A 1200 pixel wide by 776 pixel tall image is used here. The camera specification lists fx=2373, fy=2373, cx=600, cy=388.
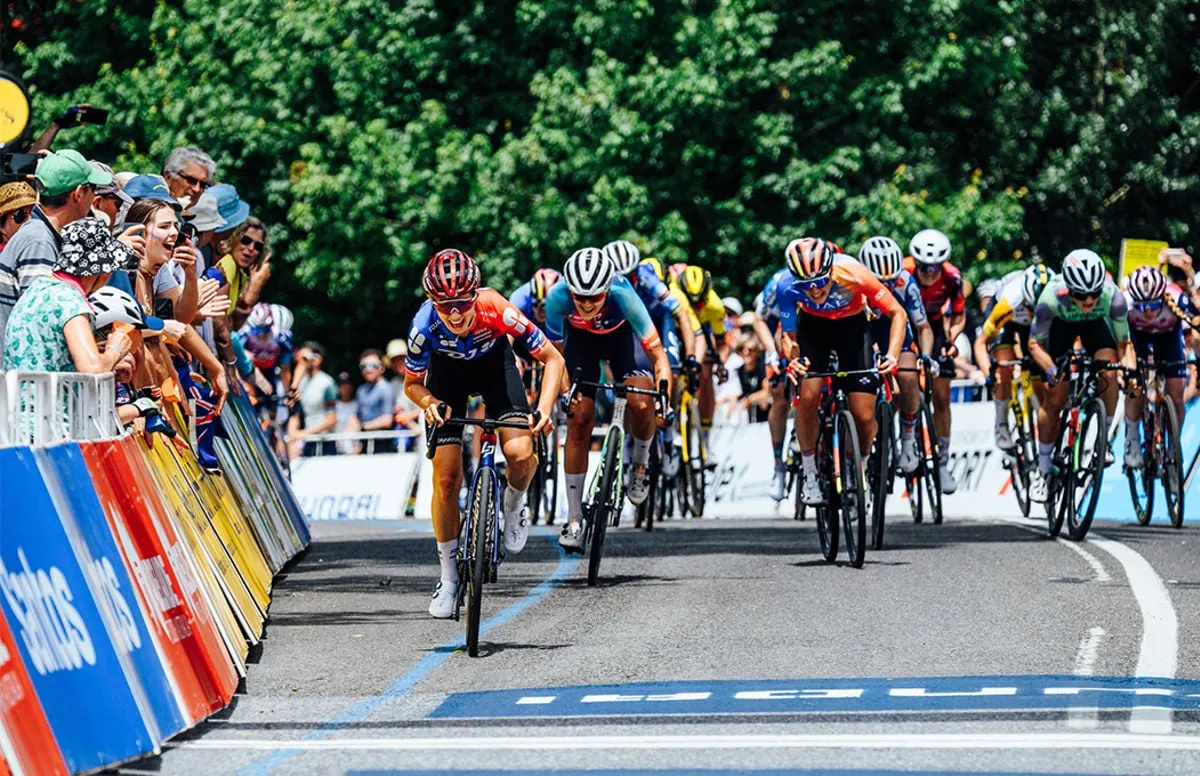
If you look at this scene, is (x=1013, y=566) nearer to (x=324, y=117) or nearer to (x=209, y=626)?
(x=209, y=626)

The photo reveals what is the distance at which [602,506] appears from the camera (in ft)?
43.5

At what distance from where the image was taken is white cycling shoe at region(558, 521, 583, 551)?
1328 centimetres

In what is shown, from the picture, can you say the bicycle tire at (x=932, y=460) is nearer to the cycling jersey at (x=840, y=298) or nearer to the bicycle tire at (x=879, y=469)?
the bicycle tire at (x=879, y=469)

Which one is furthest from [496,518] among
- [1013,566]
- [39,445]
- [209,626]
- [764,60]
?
[764,60]

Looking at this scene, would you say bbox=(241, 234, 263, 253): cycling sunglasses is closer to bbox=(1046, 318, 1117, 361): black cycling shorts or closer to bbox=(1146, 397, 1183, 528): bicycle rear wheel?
bbox=(1046, 318, 1117, 361): black cycling shorts

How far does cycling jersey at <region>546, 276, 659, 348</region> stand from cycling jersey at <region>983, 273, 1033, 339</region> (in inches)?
192

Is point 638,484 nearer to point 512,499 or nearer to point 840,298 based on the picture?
point 840,298

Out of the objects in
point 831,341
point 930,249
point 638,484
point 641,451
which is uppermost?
point 930,249

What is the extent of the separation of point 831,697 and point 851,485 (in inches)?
211

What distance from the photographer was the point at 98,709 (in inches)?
284

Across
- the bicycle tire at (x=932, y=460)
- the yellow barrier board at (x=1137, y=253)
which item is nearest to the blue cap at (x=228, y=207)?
the bicycle tire at (x=932, y=460)

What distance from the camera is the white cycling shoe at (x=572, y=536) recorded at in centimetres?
1328

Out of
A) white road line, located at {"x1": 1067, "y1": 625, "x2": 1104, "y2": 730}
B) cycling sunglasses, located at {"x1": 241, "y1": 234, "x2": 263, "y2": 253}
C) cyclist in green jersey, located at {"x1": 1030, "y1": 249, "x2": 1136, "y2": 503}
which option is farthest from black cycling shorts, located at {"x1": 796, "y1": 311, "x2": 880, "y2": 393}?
white road line, located at {"x1": 1067, "y1": 625, "x2": 1104, "y2": 730}

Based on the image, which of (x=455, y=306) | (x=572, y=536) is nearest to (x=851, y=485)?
(x=572, y=536)
